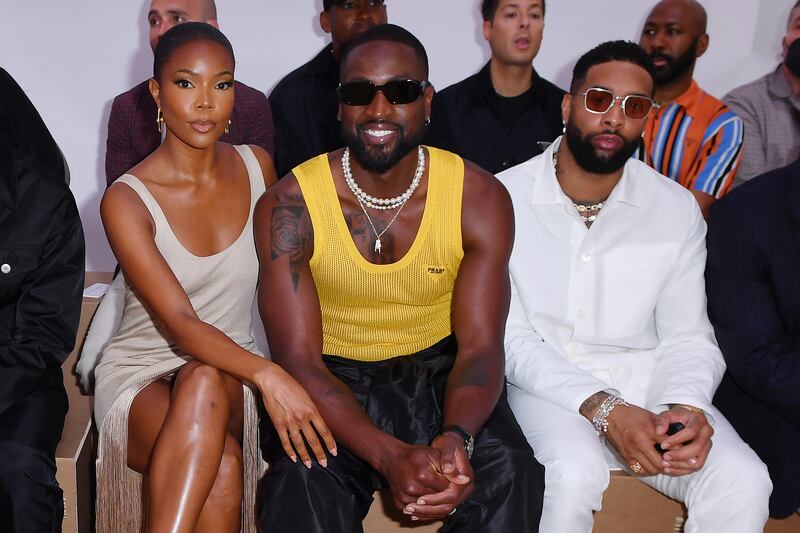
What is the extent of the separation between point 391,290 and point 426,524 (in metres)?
0.61

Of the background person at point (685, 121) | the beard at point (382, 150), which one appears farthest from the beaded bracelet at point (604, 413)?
the background person at point (685, 121)

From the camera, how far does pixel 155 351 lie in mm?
2424

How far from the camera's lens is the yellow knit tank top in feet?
7.73

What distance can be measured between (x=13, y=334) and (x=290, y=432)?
0.80 metres

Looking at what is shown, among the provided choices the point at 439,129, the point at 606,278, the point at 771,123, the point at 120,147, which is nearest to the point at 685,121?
the point at 771,123

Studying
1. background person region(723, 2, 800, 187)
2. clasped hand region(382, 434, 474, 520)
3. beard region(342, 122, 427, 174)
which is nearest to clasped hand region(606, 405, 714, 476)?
clasped hand region(382, 434, 474, 520)

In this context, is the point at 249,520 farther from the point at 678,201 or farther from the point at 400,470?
the point at 678,201

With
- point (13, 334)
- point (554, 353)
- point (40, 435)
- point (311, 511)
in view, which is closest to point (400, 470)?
point (311, 511)

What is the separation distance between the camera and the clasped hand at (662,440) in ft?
7.48

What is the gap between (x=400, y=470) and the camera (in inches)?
80.4

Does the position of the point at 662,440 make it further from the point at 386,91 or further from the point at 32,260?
the point at 32,260

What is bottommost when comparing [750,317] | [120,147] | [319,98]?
[750,317]

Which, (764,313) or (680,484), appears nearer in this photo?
(680,484)

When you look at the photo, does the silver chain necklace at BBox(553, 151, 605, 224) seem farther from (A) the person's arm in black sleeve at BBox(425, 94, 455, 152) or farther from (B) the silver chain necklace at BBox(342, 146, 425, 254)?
(A) the person's arm in black sleeve at BBox(425, 94, 455, 152)
